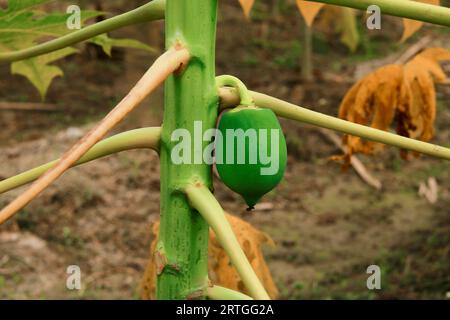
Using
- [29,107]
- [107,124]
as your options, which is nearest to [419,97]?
[107,124]

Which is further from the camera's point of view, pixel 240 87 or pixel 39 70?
pixel 39 70

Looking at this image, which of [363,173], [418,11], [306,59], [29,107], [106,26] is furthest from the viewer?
[306,59]

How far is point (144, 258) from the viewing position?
3090mm

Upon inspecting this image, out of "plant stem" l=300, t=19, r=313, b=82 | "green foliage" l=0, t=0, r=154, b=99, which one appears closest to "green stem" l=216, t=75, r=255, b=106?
"green foliage" l=0, t=0, r=154, b=99

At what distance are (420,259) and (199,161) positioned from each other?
2258mm

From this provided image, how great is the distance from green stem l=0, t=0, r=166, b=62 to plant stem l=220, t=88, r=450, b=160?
0.14 meters

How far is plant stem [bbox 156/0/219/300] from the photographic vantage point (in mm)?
936

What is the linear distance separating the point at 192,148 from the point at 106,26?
242mm

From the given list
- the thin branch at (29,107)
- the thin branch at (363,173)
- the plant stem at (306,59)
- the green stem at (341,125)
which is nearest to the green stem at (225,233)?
the green stem at (341,125)

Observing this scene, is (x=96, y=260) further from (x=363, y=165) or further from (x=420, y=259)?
(x=363, y=165)

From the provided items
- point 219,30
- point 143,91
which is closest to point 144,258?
point 143,91

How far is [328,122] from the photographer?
3.23 feet

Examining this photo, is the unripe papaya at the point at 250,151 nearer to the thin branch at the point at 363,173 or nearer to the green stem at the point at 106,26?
the green stem at the point at 106,26

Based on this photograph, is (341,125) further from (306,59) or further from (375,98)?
(306,59)
